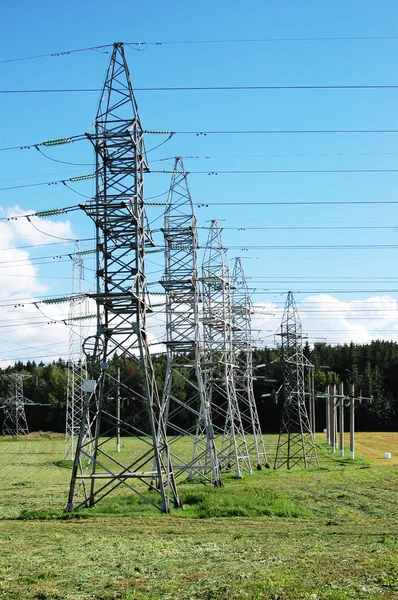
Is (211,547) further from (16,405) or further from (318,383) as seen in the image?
(318,383)

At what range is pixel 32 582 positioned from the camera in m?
12.3

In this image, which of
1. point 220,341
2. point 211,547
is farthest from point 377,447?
point 211,547

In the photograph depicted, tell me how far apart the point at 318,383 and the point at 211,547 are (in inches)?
4194

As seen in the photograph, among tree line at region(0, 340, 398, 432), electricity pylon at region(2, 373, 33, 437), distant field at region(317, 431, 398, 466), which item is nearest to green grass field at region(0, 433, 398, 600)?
distant field at region(317, 431, 398, 466)

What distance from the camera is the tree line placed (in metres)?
106

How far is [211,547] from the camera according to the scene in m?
15.9

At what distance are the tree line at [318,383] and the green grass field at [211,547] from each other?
7322cm

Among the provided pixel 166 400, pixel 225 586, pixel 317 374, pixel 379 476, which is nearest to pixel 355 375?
pixel 317 374

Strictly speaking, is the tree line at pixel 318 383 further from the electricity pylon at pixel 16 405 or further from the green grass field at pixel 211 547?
the green grass field at pixel 211 547

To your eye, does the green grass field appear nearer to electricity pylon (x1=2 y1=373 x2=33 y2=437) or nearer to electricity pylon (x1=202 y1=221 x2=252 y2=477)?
electricity pylon (x1=202 y1=221 x2=252 y2=477)

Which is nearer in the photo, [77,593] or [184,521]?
[77,593]

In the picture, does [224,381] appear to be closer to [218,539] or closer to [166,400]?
[166,400]

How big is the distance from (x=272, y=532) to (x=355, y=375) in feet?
324

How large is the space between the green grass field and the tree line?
73222 millimetres
